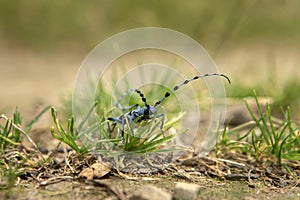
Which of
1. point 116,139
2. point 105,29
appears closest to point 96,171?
point 116,139

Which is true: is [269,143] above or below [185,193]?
above

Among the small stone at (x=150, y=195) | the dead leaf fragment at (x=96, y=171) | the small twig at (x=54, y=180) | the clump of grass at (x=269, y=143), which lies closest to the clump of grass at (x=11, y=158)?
the small twig at (x=54, y=180)

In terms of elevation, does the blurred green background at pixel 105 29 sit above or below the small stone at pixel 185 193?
above

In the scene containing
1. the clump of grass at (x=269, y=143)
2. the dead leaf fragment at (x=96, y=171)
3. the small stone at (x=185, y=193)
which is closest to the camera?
the small stone at (x=185, y=193)

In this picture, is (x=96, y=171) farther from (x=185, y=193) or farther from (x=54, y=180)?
(x=185, y=193)

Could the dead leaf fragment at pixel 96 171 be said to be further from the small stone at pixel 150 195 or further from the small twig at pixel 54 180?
the small stone at pixel 150 195

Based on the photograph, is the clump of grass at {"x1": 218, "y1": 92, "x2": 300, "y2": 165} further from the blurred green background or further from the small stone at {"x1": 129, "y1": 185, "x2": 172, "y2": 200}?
the blurred green background

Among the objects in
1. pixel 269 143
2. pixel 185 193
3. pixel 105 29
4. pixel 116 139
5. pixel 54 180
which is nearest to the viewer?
pixel 185 193

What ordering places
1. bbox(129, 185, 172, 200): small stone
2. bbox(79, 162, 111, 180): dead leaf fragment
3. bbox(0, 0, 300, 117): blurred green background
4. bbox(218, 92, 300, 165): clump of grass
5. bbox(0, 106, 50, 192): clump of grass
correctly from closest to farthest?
bbox(129, 185, 172, 200): small stone < bbox(0, 106, 50, 192): clump of grass < bbox(79, 162, 111, 180): dead leaf fragment < bbox(218, 92, 300, 165): clump of grass < bbox(0, 0, 300, 117): blurred green background

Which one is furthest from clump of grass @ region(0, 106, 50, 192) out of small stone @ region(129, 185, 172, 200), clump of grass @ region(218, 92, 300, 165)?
clump of grass @ region(218, 92, 300, 165)

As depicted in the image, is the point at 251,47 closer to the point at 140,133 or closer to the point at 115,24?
the point at 115,24

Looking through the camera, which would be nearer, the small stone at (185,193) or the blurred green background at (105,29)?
the small stone at (185,193)

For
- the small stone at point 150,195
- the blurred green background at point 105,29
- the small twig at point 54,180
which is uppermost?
the blurred green background at point 105,29
